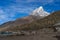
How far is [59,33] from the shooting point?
16.0 feet

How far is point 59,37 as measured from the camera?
16.3 ft

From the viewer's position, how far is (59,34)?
192 inches

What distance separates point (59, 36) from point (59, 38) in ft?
0.23

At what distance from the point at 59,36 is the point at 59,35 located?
5cm

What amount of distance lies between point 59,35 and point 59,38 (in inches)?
4.6

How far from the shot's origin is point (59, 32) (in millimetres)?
4875

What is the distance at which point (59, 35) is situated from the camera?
16.0 feet

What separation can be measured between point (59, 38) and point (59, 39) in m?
0.03

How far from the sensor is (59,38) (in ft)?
16.3

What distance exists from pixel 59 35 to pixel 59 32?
76 mm

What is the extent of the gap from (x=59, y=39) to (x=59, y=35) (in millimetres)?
130

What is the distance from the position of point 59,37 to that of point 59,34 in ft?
0.37

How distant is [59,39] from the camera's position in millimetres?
4961

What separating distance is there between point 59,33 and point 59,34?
0.03 meters
